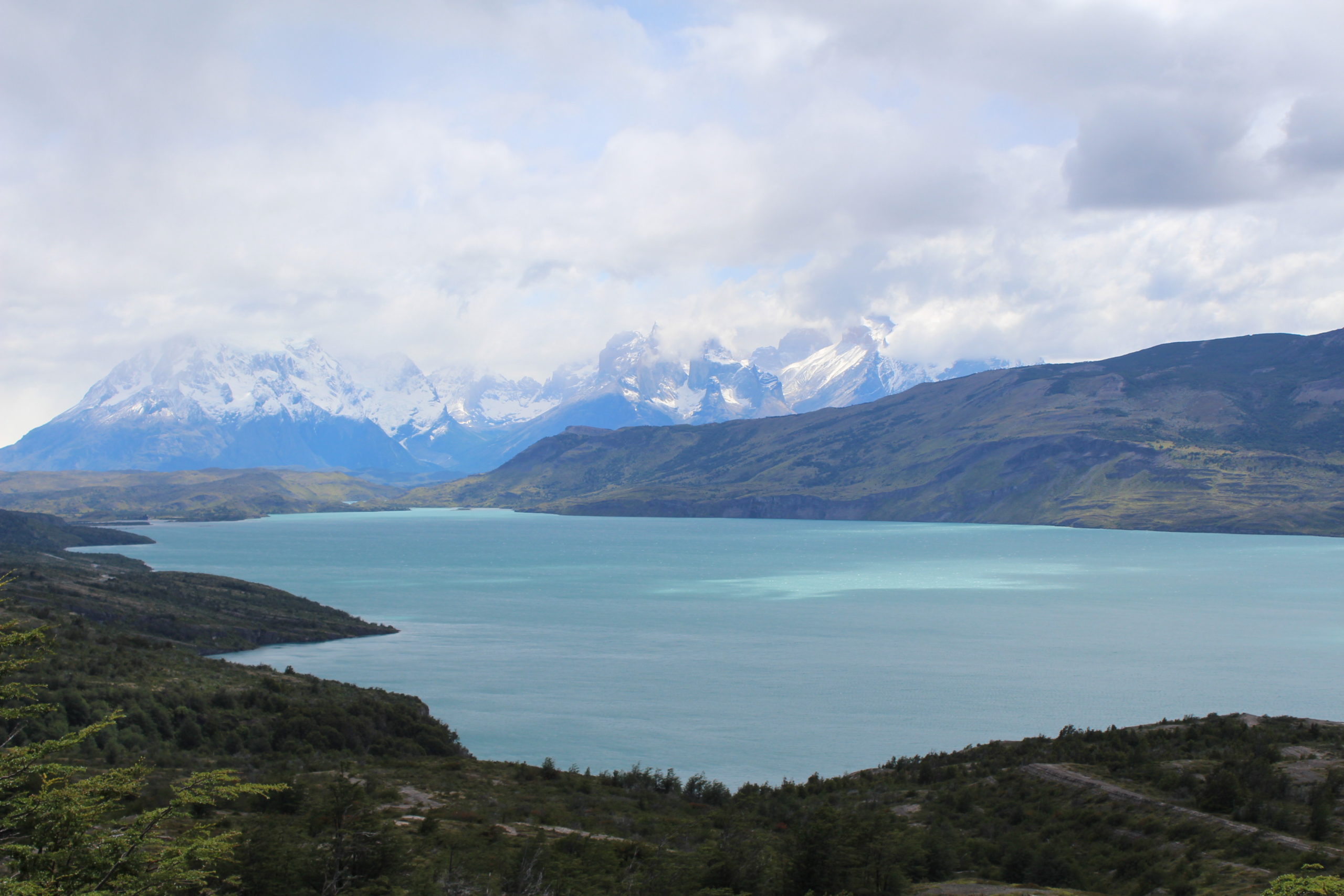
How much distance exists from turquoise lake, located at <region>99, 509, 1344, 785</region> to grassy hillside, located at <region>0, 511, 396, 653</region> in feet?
13.6

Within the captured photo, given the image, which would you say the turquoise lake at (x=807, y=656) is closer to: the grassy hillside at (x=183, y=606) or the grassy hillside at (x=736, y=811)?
the grassy hillside at (x=183, y=606)

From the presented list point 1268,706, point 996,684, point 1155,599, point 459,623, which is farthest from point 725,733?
point 1155,599

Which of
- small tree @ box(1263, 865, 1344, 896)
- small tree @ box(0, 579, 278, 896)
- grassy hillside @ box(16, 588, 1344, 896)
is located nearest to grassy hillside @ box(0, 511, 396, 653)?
grassy hillside @ box(16, 588, 1344, 896)

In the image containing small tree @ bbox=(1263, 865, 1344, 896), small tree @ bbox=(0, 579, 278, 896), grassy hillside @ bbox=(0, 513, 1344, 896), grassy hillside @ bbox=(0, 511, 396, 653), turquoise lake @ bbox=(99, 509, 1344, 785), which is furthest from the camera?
grassy hillside @ bbox=(0, 511, 396, 653)

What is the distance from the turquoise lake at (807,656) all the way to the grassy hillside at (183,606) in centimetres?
413

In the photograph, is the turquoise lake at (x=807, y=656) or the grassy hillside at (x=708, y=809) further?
the turquoise lake at (x=807, y=656)

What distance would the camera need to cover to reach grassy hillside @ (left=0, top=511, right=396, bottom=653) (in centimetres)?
8519

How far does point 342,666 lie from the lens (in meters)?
82.8

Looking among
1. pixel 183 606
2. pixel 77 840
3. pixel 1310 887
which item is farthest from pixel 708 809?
pixel 183 606

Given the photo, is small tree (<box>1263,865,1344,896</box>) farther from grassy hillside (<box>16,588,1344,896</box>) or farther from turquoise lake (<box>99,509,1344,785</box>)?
turquoise lake (<box>99,509,1344,785</box>)

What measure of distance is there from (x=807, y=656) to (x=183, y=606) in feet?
202

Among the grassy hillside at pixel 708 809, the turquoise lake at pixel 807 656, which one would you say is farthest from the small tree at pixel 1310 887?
the turquoise lake at pixel 807 656

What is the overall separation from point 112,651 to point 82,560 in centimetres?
9893

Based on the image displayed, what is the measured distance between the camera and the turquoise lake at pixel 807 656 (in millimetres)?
Answer: 62375
